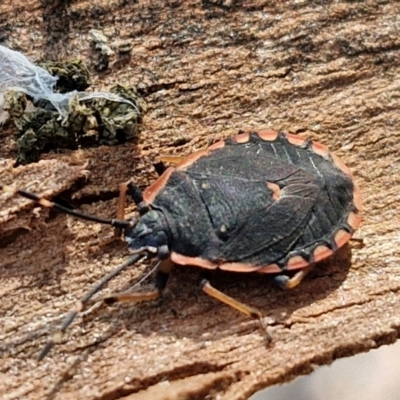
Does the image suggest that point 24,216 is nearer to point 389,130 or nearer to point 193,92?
point 193,92

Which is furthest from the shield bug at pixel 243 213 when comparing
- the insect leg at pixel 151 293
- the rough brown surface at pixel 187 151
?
the rough brown surface at pixel 187 151

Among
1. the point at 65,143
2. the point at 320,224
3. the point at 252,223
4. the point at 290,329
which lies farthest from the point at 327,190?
the point at 65,143

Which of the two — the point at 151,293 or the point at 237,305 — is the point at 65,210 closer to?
the point at 151,293

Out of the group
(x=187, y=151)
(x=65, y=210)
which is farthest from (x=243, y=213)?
(x=65, y=210)

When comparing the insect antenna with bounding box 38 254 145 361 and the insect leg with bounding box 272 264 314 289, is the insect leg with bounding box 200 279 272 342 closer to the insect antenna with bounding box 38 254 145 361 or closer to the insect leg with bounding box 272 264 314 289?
the insect leg with bounding box 272 264 314 289

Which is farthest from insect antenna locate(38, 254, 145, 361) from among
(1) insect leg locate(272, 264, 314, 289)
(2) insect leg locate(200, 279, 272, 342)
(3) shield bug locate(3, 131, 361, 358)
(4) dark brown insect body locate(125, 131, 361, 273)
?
(1) insect leg locate(272, 264, 314, 289)

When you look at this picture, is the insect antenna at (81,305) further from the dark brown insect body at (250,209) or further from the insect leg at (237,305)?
the insect leg at (237,305)
